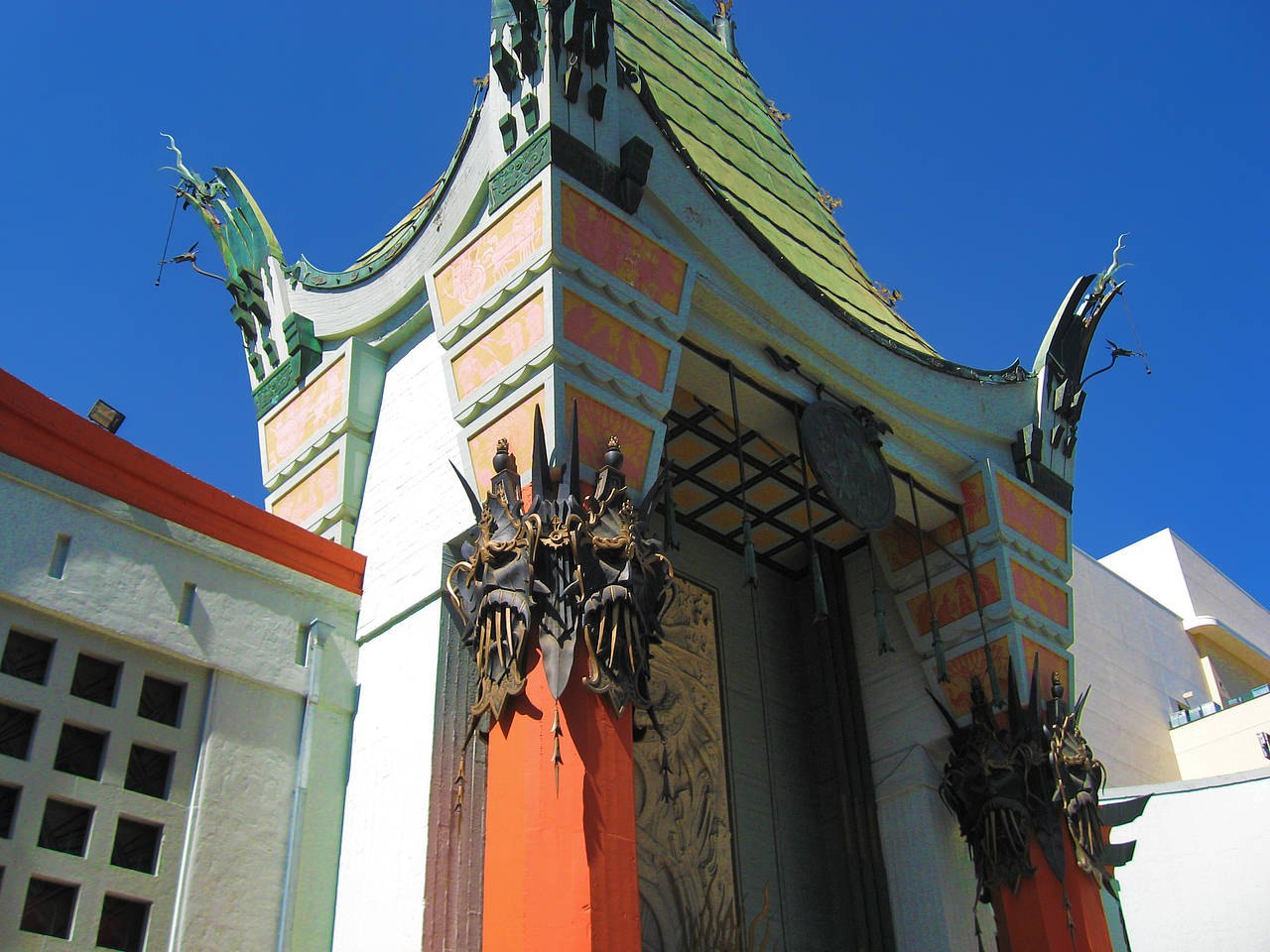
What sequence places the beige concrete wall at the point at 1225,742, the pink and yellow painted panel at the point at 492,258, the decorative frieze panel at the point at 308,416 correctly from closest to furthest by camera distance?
the pink and yellow painted panel at the point at 492,258
the decorative frieze panel at the point at 308,416
the beige concrete wall at the point at 1225,742

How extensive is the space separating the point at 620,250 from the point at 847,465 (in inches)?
114

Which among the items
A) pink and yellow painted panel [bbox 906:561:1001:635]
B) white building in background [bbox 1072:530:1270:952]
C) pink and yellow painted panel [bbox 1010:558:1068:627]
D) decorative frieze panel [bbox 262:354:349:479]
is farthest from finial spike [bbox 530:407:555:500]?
white building in background [bbox 1072:530:1270:952]

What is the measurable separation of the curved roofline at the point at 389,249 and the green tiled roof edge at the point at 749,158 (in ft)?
9.65

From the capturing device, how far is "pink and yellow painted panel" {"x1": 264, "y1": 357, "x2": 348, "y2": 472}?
1119 centimetres

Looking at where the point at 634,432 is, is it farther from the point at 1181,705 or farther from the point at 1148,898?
the point at 1181,705

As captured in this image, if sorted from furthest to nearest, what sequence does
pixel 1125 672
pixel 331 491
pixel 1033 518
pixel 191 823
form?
pixel 1125 672 → pixel 1033 518 → pixel 331 491 → pixel 191 823

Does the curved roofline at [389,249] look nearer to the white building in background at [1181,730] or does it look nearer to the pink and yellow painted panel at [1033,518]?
the pink and yellow painted panel at [1033,518]

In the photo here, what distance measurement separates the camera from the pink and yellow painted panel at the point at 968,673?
12.2 metres

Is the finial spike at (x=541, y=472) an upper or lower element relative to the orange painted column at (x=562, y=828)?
upper

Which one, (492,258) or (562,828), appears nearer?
(562,828)

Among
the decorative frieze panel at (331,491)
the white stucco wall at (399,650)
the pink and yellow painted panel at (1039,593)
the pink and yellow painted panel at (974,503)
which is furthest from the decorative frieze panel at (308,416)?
the pink and yellow painted panel at (1039,593)

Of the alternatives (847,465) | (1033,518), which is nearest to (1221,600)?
(1033,518)

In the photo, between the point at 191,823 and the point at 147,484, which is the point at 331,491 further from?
the point at 191,823

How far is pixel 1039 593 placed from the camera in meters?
12.8
